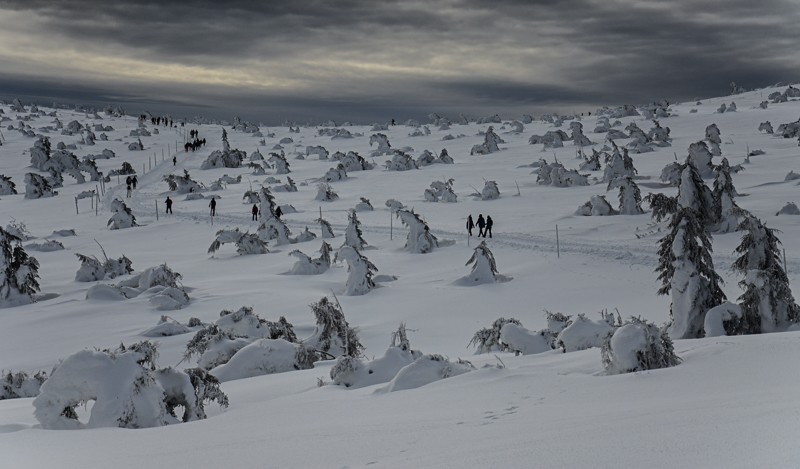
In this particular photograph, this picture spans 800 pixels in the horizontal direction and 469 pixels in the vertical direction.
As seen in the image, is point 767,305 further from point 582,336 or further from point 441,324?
point 441,324

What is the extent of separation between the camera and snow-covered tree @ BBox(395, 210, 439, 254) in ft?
99.6

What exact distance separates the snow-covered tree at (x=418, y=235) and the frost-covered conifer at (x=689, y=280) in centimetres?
1713

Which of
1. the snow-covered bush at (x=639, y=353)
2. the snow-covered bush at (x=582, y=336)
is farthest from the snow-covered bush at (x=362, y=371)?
the snow-covered bush at (x=582, y=336)

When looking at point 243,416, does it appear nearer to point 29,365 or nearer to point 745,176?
point 29,365

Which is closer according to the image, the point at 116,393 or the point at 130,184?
the point at 116,393

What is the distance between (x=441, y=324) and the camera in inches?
784

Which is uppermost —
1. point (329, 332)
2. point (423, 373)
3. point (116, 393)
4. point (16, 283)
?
point (423, 373)

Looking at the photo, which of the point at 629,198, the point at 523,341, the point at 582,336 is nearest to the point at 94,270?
the point at 523,341

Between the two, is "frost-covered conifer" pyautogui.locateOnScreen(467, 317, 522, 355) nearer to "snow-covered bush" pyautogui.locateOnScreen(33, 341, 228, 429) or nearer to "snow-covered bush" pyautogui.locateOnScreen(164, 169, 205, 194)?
"snow-covered bush" pyautogui.locateOnScreen(33, 341, 228, 429)

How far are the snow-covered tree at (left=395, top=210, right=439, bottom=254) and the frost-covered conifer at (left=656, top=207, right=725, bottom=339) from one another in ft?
56.2

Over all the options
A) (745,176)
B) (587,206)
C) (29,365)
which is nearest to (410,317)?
(29,365)

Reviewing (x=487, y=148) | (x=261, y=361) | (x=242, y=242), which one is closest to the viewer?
(x=261, y=361)

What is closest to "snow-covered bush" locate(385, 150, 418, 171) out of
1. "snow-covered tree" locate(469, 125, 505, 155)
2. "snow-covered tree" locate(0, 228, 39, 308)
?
"snow-covered tree" locate(469, 125, 505, 155)

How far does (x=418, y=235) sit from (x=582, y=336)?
18.2 metres
